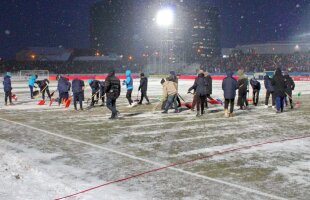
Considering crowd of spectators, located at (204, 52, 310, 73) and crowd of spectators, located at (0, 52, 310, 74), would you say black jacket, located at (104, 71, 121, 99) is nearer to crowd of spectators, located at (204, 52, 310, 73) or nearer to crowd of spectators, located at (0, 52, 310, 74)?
crowd of spectators, located at (0, 52, 310, 74)

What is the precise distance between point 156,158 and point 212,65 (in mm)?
79718

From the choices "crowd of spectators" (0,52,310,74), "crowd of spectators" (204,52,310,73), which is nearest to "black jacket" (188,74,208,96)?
"crowd of spectators" (0,52,310,74)

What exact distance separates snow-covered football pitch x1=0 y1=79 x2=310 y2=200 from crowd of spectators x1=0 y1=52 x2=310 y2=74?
2387 inches

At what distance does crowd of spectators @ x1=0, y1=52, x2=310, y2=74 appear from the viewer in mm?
73562

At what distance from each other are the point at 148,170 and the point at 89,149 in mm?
2296

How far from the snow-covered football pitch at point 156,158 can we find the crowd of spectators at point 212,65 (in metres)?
60.6

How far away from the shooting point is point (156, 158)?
318 inches

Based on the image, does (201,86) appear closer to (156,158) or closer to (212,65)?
(156,158)

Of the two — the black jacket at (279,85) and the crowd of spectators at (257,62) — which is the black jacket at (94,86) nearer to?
the black jacket at (279,85)

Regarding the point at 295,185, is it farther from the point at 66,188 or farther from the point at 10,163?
the point at 10,163

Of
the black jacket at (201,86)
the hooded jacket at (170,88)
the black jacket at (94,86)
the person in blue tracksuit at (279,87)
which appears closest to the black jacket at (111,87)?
the hooded jacket at (170,88)

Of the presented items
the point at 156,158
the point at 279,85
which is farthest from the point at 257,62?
the point at 156,158

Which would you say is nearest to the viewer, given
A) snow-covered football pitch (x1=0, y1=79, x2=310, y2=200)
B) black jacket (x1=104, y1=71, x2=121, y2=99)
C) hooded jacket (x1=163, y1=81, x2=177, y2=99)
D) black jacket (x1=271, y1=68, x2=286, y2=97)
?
snow-covered football pitch (x1=0, y1=79, x2=310, y2=200)

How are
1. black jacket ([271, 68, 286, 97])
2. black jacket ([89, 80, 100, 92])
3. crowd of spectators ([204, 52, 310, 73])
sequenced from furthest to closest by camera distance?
crowd of spectators ([204, 52, 310, 73]) → black jacket ([89, 80, 100, 92]) → black jacket ([271, 68, 286, 97])
